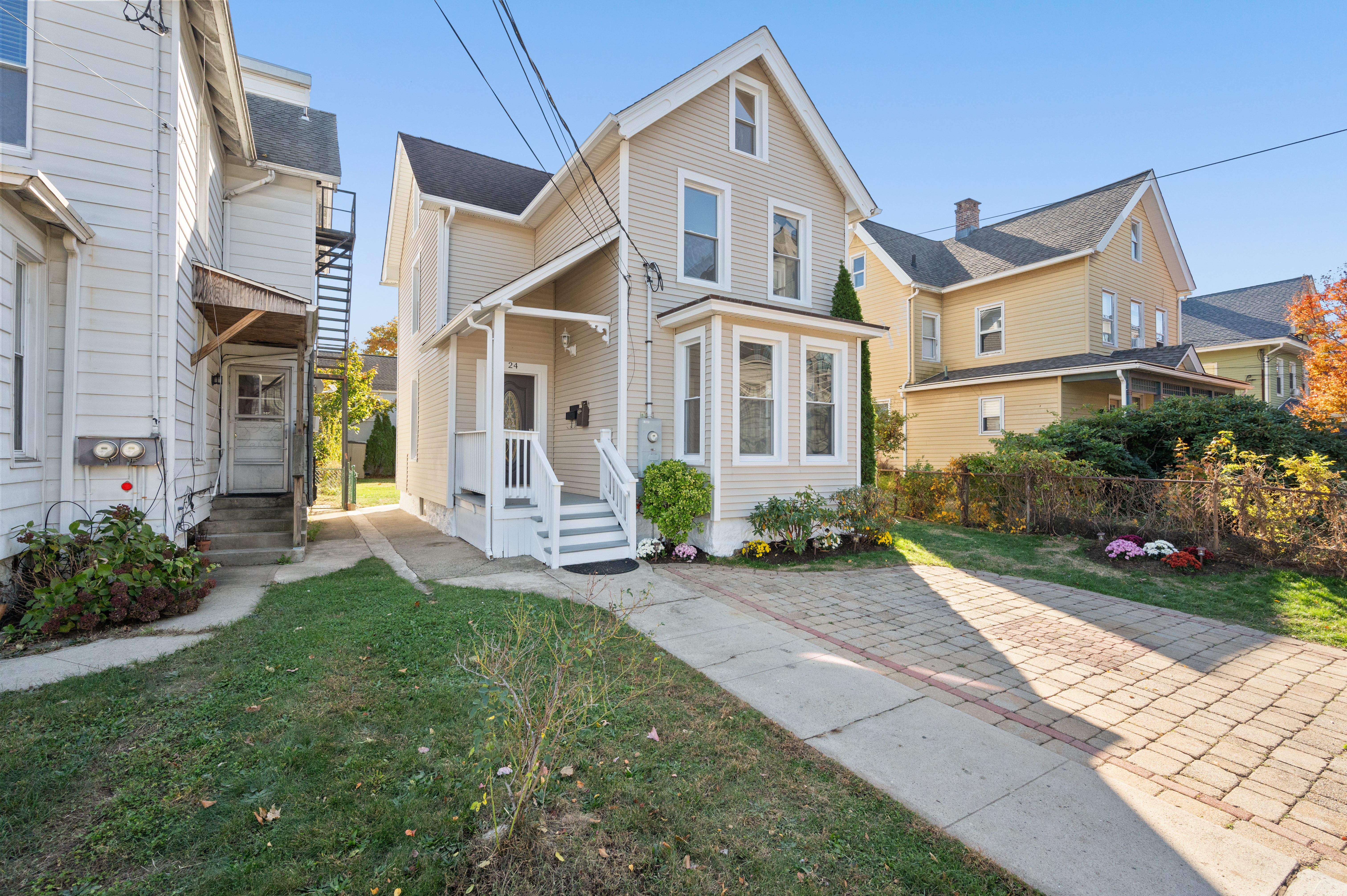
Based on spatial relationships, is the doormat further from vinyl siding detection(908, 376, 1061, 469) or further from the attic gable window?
vinyl siding detection(908, 376, 1061, 469)

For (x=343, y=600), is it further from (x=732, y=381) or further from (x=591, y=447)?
(x=732, y=381)

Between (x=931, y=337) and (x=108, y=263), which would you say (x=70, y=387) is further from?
(x=931, y=337)

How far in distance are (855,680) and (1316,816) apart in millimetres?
2260

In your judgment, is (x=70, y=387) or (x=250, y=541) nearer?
(x=70, y=387)

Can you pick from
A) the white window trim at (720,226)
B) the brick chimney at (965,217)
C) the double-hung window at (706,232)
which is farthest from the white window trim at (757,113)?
the brick chimney at (965,217)

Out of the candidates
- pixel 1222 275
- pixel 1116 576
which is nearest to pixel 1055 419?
pixel 1116 576

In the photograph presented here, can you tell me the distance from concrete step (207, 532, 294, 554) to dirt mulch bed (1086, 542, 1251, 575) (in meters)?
11.1

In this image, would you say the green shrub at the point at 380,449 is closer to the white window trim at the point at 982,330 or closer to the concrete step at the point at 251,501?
the concrete step at the point at 251,501

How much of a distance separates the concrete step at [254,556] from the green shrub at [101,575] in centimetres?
199

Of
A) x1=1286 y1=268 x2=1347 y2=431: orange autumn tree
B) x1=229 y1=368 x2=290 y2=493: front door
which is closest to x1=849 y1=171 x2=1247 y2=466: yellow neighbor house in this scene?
x1=1286 y1=268 x2=1347 y2=431: orange autumn tree

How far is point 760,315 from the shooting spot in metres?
8.58

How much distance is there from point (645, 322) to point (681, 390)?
1165mm

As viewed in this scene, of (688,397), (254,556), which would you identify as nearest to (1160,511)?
(688,397)

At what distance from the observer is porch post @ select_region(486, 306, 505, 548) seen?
803cm
